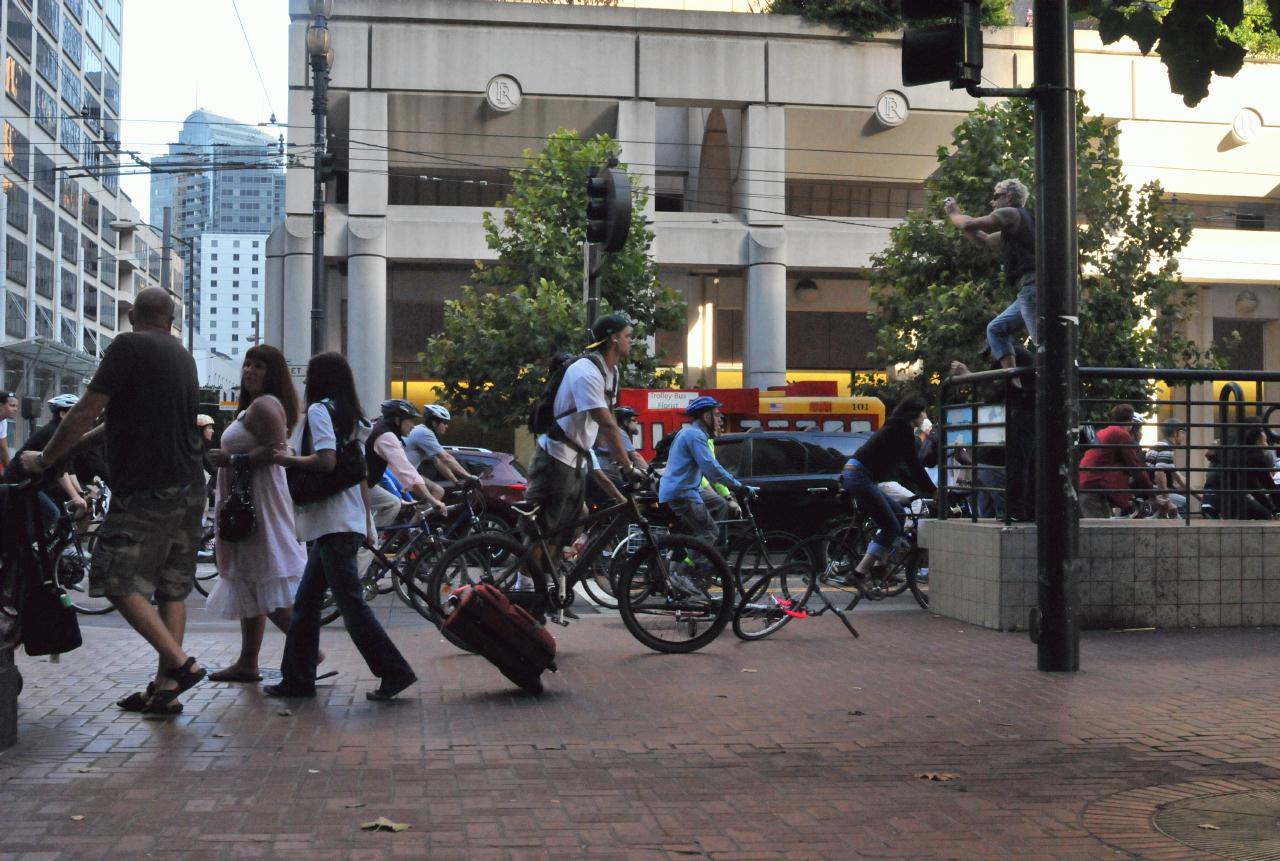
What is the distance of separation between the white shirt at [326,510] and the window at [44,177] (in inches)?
2434

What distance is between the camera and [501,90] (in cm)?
4134

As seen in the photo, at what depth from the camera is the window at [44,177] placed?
2584 inches

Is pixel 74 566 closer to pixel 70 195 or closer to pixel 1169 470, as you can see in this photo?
pixel 1169 470

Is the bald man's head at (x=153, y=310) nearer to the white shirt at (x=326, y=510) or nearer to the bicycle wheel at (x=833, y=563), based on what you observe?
the white shirt at (x=326, y=510)

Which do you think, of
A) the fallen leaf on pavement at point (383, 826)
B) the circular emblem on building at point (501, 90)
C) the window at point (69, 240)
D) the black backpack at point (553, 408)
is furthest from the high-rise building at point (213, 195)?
the fallen leaf on pavement at point (383, 826)

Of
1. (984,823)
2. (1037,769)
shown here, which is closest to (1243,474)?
(1037,769)

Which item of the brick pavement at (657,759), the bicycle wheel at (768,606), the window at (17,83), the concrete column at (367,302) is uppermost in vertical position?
the window at (17,83)

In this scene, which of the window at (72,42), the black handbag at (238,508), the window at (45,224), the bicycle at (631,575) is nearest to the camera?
the black handbag at (238,508)

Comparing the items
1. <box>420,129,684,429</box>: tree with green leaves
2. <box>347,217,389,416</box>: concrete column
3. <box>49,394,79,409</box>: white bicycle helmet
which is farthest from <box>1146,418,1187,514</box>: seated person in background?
<box>347,217,389,416</box>: concrete column

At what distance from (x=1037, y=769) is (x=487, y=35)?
125 feet

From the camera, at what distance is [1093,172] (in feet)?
99.7

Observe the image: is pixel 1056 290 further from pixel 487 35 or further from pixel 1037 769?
pixel 487 35

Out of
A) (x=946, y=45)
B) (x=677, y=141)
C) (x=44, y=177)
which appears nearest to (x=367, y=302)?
(x=677, y=141)

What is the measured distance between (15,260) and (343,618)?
205ft
